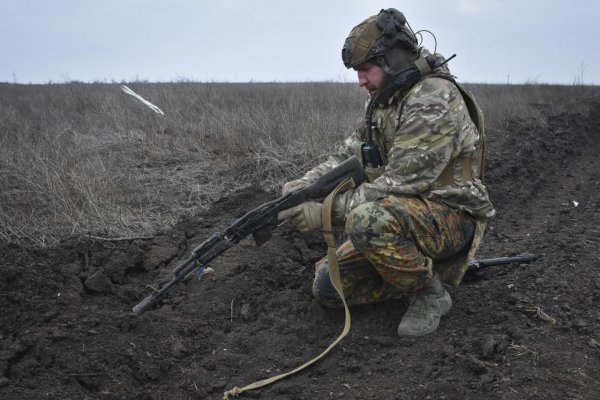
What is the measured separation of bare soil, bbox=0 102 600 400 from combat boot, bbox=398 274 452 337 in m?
0.07

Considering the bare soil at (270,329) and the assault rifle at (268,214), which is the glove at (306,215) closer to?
the assault rifle at (268,214)

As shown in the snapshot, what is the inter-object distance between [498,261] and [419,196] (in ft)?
4.06

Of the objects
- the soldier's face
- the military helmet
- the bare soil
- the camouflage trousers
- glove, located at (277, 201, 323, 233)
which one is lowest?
the bare soil

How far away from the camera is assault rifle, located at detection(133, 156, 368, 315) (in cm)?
329

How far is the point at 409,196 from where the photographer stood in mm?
3240

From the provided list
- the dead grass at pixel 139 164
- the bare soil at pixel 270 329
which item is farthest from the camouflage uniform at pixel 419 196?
the dead grass at pixel 139 164

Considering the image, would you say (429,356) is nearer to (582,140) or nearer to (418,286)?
(418,286)

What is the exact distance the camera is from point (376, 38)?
3.27 metres

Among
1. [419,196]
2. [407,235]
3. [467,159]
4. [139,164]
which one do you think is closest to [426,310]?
[407,235]

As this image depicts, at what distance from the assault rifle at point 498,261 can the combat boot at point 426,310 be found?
65 centimetres

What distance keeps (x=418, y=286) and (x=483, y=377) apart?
2.33ft

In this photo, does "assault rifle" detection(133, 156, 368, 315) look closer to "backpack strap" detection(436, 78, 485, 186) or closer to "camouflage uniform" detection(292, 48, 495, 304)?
"camouflage uniform" detection(292, 48, 495, 304)

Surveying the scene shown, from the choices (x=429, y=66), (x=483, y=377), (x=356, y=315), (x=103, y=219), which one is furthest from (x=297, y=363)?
(x=103, y=219)

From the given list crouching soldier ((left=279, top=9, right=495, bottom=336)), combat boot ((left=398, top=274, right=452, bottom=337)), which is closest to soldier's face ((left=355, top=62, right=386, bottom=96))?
crouching soldier ((left=279, top=9, right=495, bottom=336))
